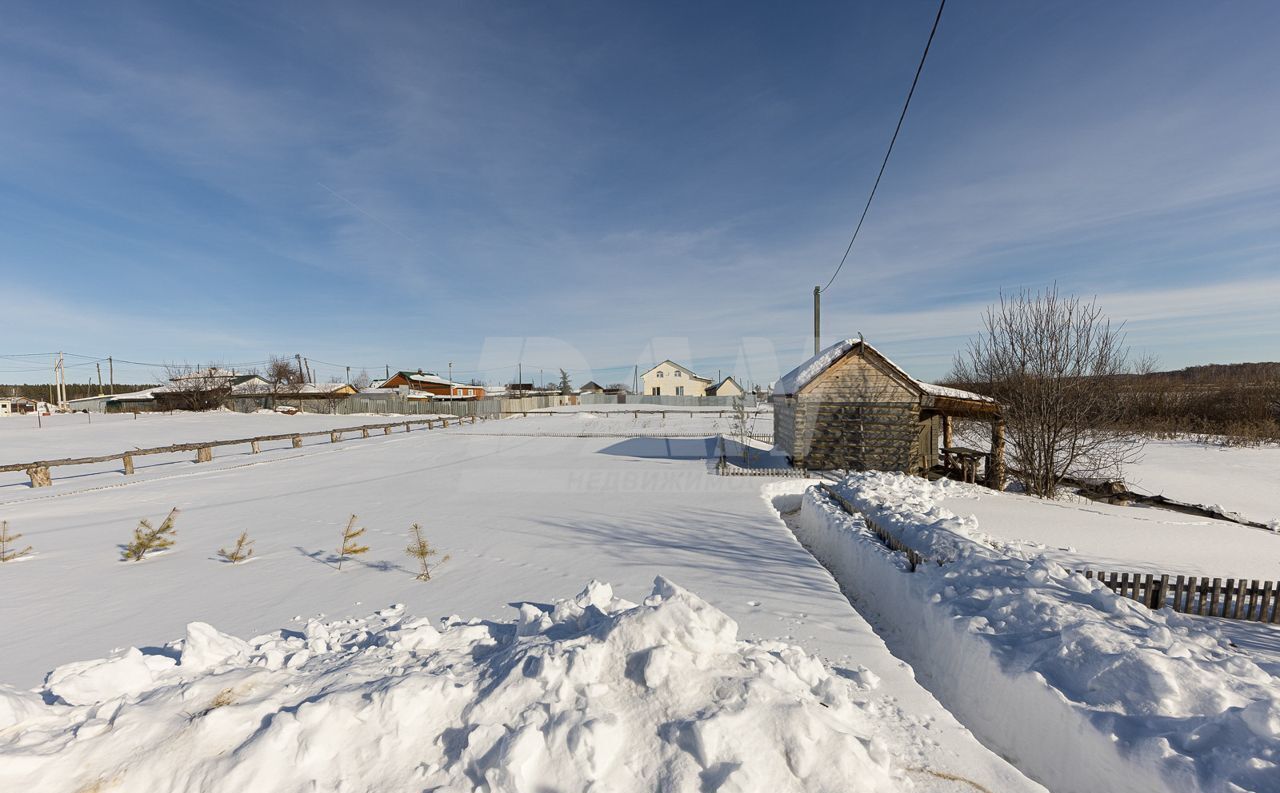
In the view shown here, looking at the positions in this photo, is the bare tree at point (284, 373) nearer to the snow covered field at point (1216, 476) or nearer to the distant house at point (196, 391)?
the distant house at point (196, 391)

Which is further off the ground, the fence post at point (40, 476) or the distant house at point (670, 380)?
the distant house at point (670, 380)

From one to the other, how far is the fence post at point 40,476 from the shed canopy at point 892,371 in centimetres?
2116

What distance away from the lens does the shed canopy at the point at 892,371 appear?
13453 mm

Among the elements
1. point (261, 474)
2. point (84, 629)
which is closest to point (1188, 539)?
point (84, 629)

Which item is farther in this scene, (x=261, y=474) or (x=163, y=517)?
(x=261, y=474)

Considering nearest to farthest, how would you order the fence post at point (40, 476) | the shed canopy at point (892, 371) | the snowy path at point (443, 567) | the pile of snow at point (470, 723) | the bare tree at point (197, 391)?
the pile of snow at point (470, 723) → the snowy path at point (443, 567) → the fence post at point (40, 476) → the shed canopy at point (892, 371) → the bare tree at point (197, 391)

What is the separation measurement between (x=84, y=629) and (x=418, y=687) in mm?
4437

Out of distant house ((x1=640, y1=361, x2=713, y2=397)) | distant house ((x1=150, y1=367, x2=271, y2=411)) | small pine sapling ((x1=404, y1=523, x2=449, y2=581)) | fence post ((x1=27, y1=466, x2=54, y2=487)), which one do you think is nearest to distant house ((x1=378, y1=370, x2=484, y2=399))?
distant house ((x1=150, y1=367, x2=271, y2=411))

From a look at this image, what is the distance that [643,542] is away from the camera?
750 centimetres

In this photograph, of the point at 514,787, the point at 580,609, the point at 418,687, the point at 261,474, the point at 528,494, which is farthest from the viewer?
the point at 261,474

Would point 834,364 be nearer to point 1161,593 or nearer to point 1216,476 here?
point 1161,593

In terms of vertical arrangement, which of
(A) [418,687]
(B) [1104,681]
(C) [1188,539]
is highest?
(A) [418,687]

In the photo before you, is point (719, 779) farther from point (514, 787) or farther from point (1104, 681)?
point (1104, 681)

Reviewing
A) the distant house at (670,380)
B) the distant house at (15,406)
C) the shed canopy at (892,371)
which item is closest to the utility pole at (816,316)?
the shed canopy at (892,371)
